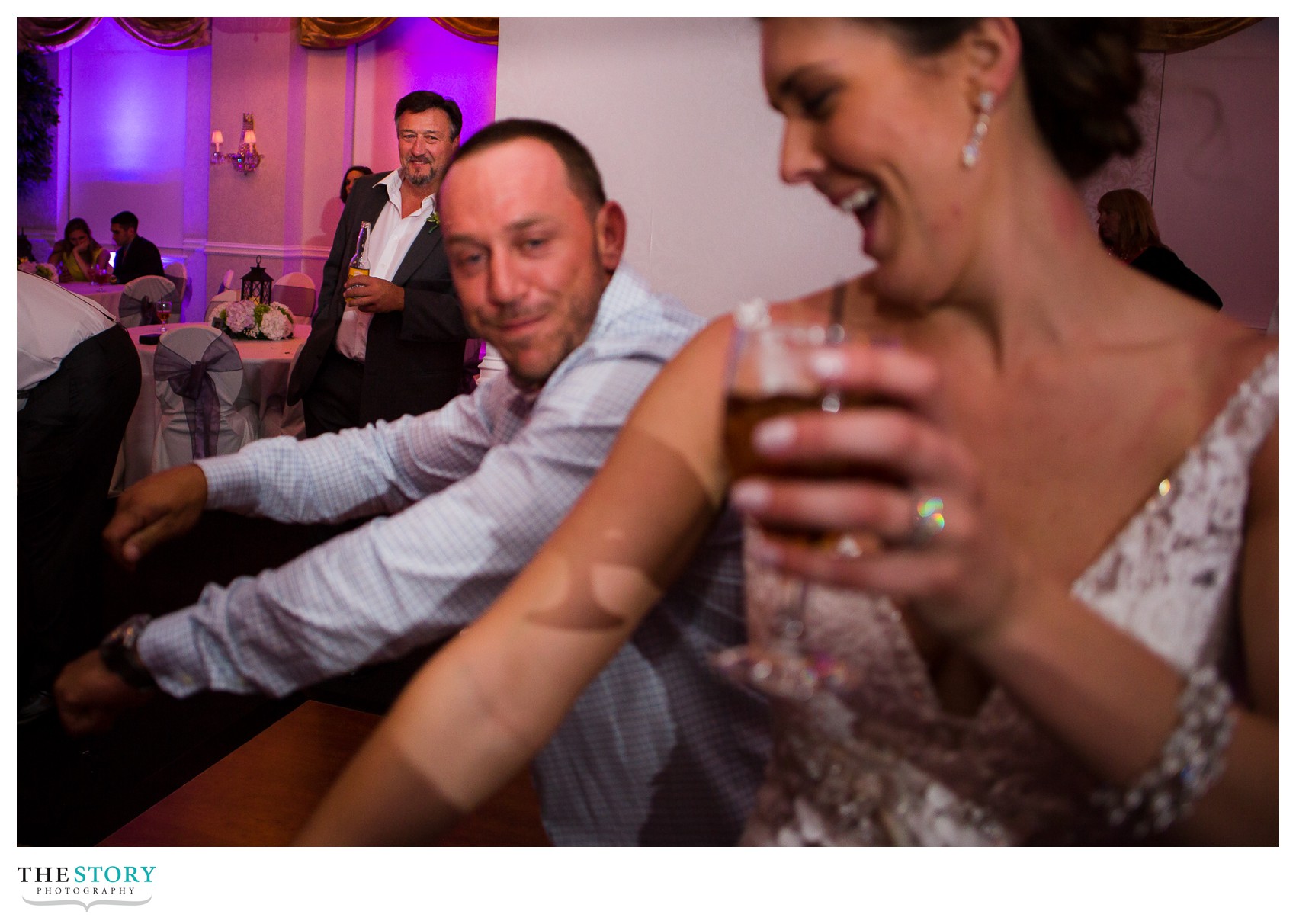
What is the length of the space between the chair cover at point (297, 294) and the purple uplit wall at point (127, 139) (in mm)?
1162

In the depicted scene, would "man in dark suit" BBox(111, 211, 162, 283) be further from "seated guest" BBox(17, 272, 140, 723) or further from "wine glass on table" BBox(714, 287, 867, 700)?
"wine glass on table" BBox(714, 287, 867, 700)

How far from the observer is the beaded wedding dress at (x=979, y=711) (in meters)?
0.73

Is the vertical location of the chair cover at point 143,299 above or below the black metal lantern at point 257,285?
below

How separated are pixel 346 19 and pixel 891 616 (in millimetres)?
1230

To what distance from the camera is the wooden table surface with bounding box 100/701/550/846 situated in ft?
3.25

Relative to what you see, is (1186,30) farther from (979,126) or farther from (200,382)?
(200,382)

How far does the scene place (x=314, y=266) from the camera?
324cm

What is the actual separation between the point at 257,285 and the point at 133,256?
126 inches

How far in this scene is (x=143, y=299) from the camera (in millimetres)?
4867

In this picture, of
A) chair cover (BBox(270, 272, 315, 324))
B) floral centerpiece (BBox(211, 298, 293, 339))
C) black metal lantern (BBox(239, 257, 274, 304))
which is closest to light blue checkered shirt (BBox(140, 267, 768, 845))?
black metal lantern (BBox(239, 257, 274, 304))

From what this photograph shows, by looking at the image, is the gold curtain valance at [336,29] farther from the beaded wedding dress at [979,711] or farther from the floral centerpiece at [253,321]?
the floral centerpiece at [253,321]

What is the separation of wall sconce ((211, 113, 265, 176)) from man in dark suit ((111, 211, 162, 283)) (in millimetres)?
3609

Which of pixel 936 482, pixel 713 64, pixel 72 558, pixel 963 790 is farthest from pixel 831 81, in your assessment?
pixel 72 558

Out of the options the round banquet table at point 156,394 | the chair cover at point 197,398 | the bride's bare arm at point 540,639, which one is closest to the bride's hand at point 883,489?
the bride's bare arm at point 540,639
